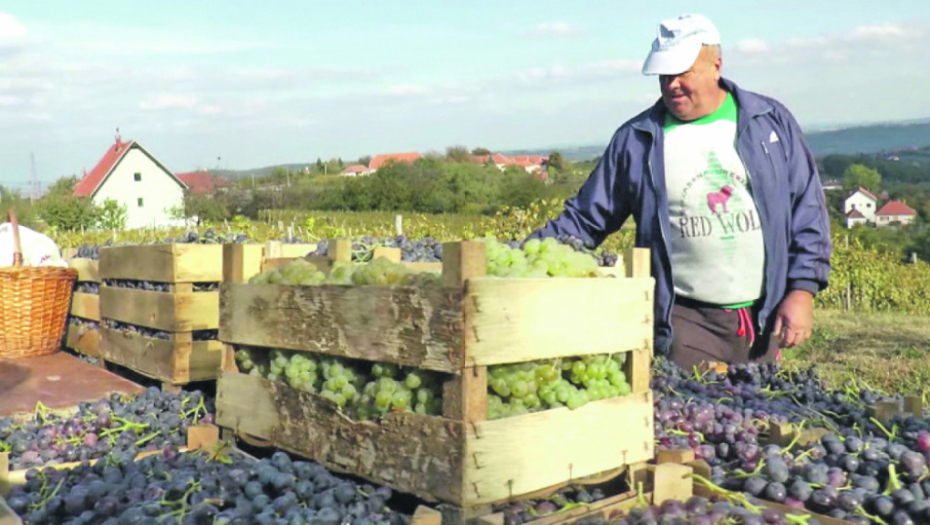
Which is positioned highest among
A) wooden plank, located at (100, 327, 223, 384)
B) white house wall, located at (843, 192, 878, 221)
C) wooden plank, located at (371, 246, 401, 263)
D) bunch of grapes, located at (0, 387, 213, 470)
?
wooden plank, located at (371, 246, 401, 263)

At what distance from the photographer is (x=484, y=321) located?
6.78ft

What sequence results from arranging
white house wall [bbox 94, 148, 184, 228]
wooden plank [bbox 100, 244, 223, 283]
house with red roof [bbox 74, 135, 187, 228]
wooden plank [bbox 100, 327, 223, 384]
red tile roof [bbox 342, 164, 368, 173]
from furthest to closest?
red tile roof [bbox 342, 164, 368, 173] < white house wall [bbox 94, 148, 184, 228] < house with red roof [bbox 74, 135, 187, 228] < wooden plank [bbox 100, 244, 223, 283] < wooden plank [bbox 100, 327, 223, 384]

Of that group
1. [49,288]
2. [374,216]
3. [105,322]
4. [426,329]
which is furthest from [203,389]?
[374,216]

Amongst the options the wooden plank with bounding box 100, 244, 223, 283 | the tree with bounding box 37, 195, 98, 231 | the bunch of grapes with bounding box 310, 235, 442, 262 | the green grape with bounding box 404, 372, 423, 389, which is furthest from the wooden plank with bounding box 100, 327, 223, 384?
the tree with bounding box 37, 195, 98, 231

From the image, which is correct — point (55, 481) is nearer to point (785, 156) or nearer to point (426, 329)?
point (426, 329)

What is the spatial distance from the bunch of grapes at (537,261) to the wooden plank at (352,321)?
8.3 inches

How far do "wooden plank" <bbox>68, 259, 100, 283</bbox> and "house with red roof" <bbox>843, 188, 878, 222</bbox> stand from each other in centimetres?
6402

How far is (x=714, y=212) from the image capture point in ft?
12.8

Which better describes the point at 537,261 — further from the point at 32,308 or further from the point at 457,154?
the point at 457,154

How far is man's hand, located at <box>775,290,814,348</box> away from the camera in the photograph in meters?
3.82

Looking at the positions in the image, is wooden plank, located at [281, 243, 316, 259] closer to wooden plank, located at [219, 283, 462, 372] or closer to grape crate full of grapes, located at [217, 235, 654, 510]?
wooden plank, located at [219, 283, 462, 372]

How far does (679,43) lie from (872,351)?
8174 mm

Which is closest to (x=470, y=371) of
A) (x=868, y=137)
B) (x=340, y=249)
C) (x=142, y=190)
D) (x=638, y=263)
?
(x=638, y=263)

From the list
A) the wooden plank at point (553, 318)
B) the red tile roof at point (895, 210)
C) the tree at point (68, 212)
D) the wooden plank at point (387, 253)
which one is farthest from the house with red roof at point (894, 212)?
the wooden plank at point (553, 318)
